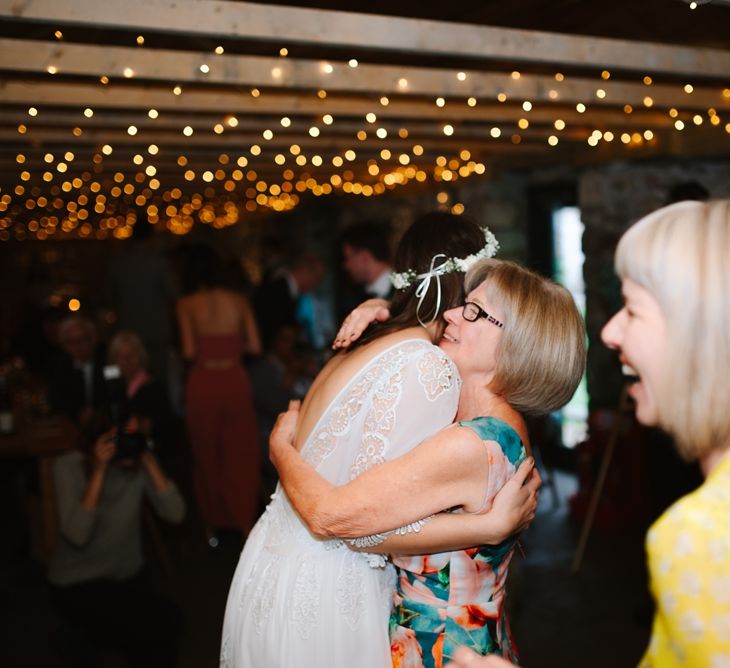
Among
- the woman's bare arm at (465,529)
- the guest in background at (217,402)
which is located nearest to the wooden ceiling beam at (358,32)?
the woman's bare arm at (465,529)

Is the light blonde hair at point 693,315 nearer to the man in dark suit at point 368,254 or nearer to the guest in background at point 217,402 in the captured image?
the man in dark suit at point 368,254

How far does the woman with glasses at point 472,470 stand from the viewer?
1.64 meters

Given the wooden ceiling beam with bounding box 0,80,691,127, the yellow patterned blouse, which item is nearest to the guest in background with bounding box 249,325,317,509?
the wooden ceiling beam with bounding box 0,80,691,127

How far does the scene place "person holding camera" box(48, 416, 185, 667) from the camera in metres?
2.71

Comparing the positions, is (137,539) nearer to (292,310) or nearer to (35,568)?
(35,568)

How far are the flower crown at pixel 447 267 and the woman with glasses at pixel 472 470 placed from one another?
4 cm

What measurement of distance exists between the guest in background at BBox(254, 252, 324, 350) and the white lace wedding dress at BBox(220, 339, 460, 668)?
4383mm

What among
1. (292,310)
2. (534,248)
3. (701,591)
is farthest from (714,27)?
(701,591)

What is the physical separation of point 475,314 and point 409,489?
445mm

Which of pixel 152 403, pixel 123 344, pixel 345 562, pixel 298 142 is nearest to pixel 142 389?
pixel 152 403

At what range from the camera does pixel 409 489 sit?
160 centimetres

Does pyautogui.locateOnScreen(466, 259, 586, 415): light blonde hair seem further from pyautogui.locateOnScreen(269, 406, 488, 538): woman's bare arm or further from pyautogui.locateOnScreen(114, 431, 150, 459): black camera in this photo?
pyautogui.locateOnScreen(114, 431, 150, 459): black camera

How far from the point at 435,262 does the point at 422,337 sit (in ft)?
0.69

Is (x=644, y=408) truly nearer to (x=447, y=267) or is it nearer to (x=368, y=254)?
(x=447, y=267)
